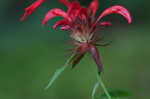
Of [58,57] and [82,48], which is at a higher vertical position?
[82,48]

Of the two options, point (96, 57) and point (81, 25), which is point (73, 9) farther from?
point (96, 57)

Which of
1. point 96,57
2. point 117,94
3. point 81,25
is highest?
point 81,25

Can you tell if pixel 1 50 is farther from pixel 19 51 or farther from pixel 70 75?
pixel 70 75

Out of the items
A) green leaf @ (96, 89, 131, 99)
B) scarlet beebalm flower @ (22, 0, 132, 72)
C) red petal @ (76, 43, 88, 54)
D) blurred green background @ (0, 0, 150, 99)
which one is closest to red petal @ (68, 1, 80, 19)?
scarlet beebalm flower @ (22, 0, 132, 72)

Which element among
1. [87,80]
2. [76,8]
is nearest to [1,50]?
[87,80]

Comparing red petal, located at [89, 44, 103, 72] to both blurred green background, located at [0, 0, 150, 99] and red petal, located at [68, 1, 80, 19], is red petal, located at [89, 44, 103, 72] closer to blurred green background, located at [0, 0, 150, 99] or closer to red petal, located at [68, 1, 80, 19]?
red petal, located at [68, 1, 80, 19]

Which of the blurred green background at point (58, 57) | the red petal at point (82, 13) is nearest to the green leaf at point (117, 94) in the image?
the red petal at point (82, 13)

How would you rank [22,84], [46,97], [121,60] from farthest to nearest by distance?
1. [121,60]
2. [22,84]
3. [46,97]

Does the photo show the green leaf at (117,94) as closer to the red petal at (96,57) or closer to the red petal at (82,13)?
the red petal at (96,57)

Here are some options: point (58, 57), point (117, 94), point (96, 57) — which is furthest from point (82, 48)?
point (58, 57)
